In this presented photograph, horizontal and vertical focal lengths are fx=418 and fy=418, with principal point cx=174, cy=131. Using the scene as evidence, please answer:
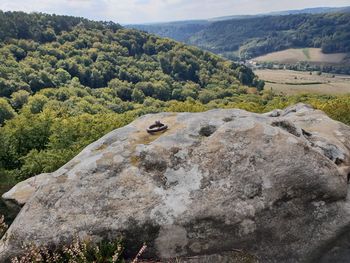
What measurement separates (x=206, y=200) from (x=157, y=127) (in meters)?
5.03

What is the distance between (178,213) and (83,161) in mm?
4939

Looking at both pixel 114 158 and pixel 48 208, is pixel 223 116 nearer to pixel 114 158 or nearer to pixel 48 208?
pixel 114 158

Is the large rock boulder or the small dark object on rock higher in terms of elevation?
the small dark object on rock

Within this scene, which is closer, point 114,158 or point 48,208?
point 48,208

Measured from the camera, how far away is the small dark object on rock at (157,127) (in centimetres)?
1867

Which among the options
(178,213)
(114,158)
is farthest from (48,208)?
(178,213)

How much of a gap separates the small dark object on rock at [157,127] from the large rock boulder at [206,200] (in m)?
1.75

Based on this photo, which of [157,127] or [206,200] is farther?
[157,127]

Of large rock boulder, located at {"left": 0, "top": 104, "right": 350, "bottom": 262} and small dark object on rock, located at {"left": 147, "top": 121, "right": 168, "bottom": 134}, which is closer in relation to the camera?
large rock boulder, located at {"left": 0, "top": 104, "right": 350, "bottom": 262}

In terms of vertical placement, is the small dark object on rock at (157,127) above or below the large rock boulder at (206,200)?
above

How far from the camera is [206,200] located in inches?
593

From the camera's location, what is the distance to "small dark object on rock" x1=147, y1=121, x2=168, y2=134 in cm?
1867

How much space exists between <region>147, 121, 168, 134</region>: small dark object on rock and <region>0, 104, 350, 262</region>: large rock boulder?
1.75 metres

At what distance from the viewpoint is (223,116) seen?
62.5 feet
